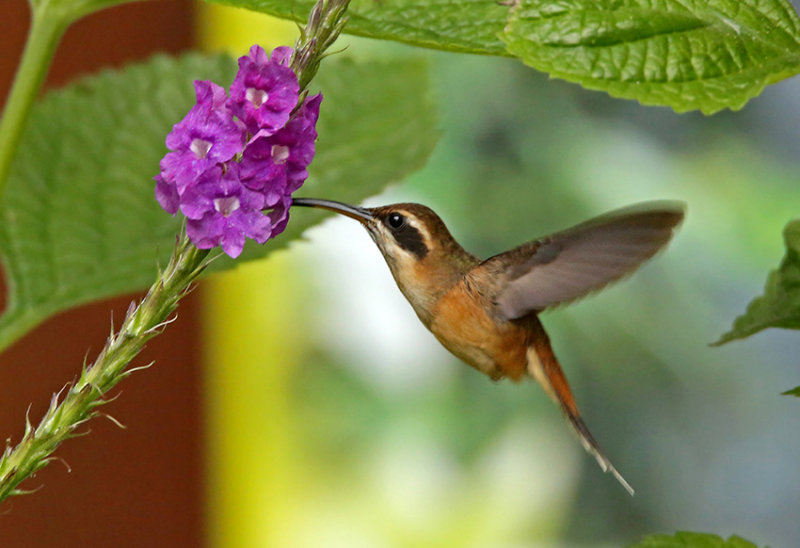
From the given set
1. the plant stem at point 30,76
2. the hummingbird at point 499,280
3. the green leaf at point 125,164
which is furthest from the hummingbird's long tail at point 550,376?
the plant stem at point 30,76

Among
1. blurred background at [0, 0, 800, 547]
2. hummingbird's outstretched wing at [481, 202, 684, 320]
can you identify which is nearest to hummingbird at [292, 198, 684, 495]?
hummingbird's outstretched wing at [481, 202, 684, 320]

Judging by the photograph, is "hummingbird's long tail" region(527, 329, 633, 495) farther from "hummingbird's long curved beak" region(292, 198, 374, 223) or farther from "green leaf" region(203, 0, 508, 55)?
"green leaf" region(203, 0, 508, 55)

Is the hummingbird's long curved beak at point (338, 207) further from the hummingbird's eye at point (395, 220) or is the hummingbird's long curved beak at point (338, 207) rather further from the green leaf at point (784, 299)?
the green leaf at point (784, 299)

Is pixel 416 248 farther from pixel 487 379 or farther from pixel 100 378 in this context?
pixel 487 379

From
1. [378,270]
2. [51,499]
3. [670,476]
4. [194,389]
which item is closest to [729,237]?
[670,476]

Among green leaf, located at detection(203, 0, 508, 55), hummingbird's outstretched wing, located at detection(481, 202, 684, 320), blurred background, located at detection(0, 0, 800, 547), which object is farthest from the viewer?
blurred background, located at detection(0, 0, 800, 547)
